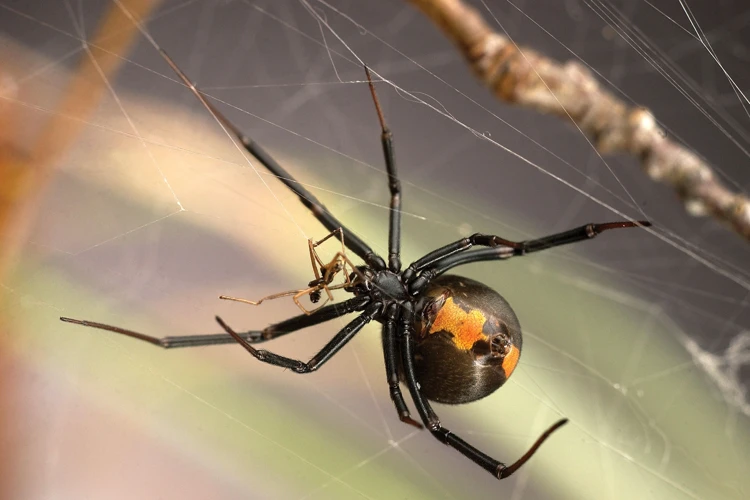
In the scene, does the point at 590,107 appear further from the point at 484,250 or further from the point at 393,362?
the point at 393,362

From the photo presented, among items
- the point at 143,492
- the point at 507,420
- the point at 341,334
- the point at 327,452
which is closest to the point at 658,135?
the point at 341,334

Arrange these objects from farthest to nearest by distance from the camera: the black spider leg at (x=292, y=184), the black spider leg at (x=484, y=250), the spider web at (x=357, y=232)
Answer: the spider web at (x=357, y=232)
the black spider leg at (x=484, y=250)
the black spider leg at (x=292, y=184)

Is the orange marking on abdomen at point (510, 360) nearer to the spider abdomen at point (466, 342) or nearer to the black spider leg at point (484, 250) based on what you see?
the spider abdomen at point (466, 342)

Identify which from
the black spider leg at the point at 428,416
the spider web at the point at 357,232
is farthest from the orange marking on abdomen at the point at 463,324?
the spider web at the point at 357,232

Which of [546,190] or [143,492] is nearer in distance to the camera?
[143,492]

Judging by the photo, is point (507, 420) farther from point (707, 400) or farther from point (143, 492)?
point (143, 492)

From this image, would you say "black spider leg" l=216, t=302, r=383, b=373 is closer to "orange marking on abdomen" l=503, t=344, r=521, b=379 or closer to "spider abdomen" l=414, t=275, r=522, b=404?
"spider abdomen" l=414, t=275, r=522, b=404

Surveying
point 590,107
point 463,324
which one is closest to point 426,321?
point 463,324
